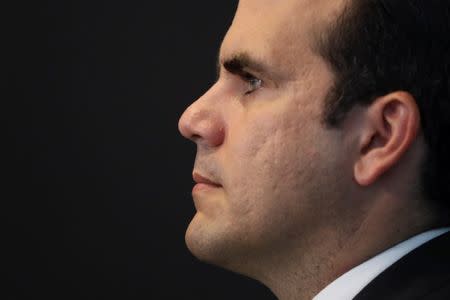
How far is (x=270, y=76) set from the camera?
4.85 feet

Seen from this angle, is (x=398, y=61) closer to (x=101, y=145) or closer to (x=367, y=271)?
(x=367, y=271)

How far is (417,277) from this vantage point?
4.55 ft

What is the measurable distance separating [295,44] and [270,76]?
0.06 m

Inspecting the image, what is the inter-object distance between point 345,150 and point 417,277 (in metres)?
0.22

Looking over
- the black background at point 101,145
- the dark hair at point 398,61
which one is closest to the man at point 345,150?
the dark hair at point 398,61

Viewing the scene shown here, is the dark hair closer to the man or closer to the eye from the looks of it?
the man

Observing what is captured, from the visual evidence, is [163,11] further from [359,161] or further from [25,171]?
[359,161]

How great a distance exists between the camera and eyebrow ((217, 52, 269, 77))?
1.48m

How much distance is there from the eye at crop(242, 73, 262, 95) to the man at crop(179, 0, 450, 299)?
0.03m

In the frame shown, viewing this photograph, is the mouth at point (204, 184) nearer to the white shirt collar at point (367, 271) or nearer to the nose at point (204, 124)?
the nose at point (204, 124)

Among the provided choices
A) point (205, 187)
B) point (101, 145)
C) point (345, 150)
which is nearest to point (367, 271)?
point (345, 150)

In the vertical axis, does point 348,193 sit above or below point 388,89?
below

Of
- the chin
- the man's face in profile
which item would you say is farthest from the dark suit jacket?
the chin

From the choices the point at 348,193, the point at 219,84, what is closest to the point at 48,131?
the point at 219,84
